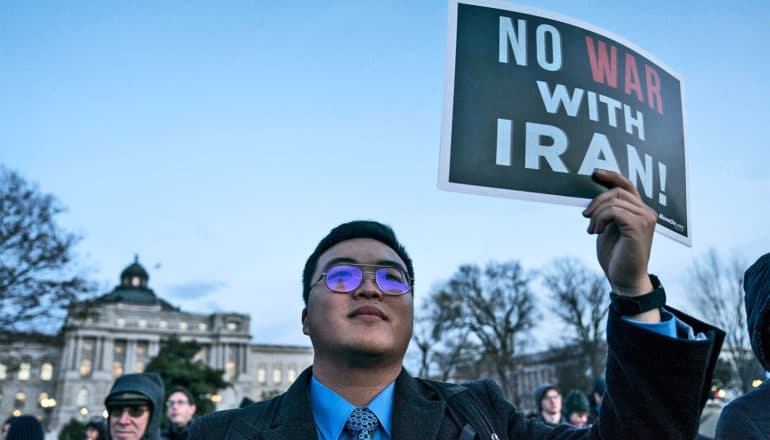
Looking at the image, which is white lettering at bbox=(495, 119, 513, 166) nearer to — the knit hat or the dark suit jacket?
the dark suit jacket

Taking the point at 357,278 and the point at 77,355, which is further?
the point at 77,355

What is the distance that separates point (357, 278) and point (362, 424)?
1.49ft

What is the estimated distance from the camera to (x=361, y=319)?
6.77 feet

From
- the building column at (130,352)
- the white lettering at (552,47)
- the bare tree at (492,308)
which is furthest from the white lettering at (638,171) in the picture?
the building column at (130,352)

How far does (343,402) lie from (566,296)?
39372 mm

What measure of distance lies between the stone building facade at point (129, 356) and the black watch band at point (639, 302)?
71.8 m

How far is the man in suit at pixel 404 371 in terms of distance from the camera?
1.65m

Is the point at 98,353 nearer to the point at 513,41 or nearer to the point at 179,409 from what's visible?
the point at 179,409

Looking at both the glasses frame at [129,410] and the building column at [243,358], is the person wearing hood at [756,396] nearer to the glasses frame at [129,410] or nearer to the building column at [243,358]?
the glasses frame at [129,410]

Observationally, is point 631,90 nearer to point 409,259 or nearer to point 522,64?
point 522,64

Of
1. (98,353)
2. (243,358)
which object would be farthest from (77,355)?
(243,358)

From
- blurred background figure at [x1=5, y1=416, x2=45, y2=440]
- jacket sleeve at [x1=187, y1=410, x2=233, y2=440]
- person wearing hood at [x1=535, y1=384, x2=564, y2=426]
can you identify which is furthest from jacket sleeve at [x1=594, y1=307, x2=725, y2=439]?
person wearing hood at [x1=535, y1=384, x2=564, y2=426]

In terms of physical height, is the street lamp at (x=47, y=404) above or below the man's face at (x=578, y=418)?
below

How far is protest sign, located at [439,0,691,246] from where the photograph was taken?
217 centimetres
